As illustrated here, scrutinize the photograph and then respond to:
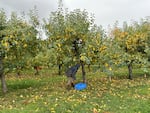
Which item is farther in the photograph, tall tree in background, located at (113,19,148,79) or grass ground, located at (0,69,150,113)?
tall tree in background, located at (113,19,148,79)

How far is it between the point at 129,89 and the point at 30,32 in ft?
23.0

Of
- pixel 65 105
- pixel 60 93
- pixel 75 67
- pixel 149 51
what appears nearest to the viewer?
pixel 65 105

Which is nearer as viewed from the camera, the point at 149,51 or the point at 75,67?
the point at 75,67

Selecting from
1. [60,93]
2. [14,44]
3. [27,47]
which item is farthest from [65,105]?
[27,47]

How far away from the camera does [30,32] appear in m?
20.2

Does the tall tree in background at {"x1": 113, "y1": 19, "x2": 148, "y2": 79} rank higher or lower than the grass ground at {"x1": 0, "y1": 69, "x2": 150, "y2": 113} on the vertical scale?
higher

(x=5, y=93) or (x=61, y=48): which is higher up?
(x=61, y=48)

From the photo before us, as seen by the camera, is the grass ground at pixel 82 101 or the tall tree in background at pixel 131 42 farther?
the tall tree in background at pixel 131 42

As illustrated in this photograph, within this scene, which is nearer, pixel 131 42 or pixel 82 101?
pixel 82 101

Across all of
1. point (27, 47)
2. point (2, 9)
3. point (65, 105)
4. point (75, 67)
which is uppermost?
point (2, 9)

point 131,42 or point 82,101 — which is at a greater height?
point 131,42

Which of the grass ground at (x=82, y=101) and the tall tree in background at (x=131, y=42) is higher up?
the tall tree in background at (x=131, y=42)

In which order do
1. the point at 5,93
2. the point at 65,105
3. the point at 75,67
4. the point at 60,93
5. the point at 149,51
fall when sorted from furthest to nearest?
the point at 149,51, the point at 75,67, the point at 5,93, the point at 60,93, the point at 65,105

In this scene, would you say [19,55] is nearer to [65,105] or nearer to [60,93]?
[60,93]
